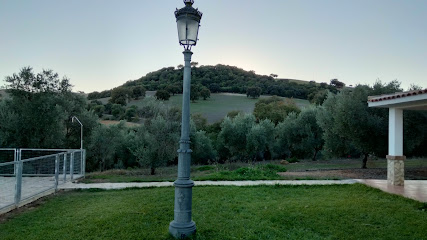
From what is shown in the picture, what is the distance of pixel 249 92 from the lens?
58688 mm

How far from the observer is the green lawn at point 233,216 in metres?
5.03

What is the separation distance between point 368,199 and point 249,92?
169 ft

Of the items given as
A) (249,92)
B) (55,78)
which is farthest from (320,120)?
(249,92)

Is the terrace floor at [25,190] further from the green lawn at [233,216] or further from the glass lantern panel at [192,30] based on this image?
the glass lantern panel at [192,30]

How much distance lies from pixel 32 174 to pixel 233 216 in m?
7.91

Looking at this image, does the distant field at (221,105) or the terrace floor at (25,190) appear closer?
the terrace floor at (25,190)

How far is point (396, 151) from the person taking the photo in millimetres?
10109

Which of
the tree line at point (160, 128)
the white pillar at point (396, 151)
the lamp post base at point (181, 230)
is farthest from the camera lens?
the tree line at point (160, 128)

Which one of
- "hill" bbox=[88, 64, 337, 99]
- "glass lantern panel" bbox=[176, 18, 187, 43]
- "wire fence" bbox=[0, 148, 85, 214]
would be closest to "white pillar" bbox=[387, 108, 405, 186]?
"glass lantern panel" bbox=[176, 18, 187, 43]

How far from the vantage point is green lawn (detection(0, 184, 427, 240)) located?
5027mm

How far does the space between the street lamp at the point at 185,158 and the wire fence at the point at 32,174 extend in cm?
431

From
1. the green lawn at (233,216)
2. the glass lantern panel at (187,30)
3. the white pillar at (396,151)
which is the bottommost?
the green lawn at (233,216)

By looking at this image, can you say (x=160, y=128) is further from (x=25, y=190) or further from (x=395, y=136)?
(x=395, y=136)

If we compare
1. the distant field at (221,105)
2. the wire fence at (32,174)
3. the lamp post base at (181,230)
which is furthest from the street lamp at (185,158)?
the distant field at (221,105)
